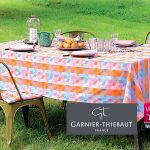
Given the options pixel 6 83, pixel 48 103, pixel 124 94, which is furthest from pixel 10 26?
pixel 124 94

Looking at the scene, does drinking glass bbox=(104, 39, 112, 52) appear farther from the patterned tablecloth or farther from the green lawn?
the green lawn

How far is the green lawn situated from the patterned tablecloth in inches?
18.4

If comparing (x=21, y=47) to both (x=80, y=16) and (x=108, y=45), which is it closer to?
(x=108, y=45)

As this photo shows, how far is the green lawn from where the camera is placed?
5141 millimetres

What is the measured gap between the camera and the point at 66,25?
1588cm

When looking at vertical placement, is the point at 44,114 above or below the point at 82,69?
below

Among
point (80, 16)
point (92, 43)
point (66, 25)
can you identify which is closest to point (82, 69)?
point (92, 43)

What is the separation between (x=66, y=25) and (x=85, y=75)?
1116 cm

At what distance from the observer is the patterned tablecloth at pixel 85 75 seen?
4.61m

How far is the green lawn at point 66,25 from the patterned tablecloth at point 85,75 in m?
0.47

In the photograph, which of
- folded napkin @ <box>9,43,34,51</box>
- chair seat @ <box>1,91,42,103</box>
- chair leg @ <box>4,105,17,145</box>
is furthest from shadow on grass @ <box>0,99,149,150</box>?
folded napkin @ <box>9,43,34,51</box>

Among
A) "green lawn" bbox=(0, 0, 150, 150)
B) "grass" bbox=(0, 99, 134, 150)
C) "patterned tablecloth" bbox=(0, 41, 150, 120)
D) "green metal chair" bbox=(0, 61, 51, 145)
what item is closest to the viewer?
"patterned tablecloth" bbox=(0, 41, 150, 120)

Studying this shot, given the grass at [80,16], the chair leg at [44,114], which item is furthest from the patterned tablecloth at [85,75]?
the grass at [80,16]

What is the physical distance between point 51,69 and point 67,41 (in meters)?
0.49
